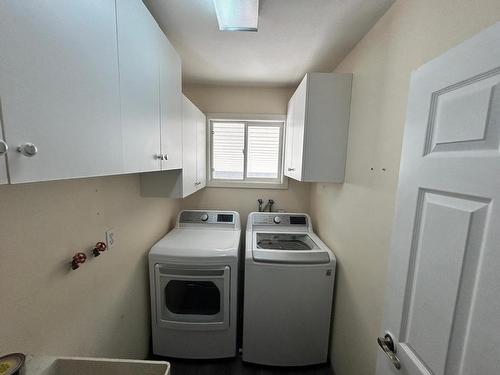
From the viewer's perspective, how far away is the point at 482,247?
0.51 metres

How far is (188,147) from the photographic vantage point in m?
1.64

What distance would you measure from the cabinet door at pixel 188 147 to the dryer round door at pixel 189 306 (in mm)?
652

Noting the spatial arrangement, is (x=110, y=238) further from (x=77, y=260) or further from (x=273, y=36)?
(x=273, y=36)

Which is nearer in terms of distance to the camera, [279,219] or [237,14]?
[237,14]

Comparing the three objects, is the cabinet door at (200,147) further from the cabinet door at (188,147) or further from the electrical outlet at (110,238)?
the electrical outlet at (110,238)

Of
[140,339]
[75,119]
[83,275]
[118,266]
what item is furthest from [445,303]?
[140,339]

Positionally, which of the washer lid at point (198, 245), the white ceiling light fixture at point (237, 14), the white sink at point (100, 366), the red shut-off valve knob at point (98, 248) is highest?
the white ceiling light fixture at point (237, 14)

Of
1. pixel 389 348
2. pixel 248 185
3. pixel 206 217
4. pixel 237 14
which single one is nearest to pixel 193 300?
pixel 206 217

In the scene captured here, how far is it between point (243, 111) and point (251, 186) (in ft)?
2.92

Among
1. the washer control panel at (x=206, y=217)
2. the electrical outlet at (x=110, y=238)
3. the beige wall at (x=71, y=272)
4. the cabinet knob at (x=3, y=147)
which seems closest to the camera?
the cabinet knob at (x=3, y=147)

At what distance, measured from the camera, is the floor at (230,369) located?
5.51 ft

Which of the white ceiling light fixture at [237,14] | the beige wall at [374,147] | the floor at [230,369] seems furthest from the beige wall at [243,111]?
the floor at [230,369]

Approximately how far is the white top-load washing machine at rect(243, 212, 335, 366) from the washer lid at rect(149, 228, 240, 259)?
0.20 m

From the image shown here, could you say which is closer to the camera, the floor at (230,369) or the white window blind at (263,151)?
the floor at (230,369)
